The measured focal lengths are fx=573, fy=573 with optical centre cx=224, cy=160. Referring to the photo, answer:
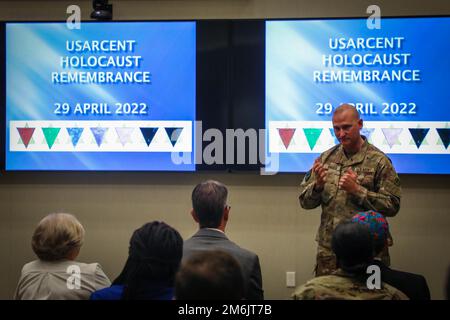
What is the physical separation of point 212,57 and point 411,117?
1452mm

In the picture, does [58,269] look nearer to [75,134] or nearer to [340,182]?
[340,182]

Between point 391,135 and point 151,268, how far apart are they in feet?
8.01

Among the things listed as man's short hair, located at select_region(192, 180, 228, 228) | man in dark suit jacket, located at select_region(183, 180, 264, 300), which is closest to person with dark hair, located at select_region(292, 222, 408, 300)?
man in dark suit jacket, located at select_region(183, 180, 264, 300)

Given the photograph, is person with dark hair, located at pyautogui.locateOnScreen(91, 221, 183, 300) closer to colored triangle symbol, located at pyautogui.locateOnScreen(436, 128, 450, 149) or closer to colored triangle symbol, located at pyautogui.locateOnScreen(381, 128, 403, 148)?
colored triangle symbol, located at pyautogui.locateOnScreen(381, 128, 403, 148)

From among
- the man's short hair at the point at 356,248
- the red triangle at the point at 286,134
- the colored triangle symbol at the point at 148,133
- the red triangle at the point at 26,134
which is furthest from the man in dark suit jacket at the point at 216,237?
the red triangle at the point at 26,134

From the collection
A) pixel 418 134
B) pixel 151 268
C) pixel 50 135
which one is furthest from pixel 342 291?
A: pixel 50 135

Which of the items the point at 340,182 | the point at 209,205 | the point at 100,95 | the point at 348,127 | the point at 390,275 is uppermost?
the point at 100,95

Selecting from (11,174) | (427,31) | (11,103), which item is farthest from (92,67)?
(427,31)

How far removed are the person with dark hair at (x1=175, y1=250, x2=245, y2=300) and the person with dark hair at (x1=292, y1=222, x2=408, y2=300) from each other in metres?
0.54

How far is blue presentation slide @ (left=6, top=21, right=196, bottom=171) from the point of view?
13.5 feet

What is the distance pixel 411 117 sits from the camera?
3.95 metres

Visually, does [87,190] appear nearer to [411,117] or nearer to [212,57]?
[212,57]

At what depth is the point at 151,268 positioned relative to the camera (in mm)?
2053

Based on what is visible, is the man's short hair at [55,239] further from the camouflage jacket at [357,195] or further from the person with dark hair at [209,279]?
the camouflage jacket at [357,195]
